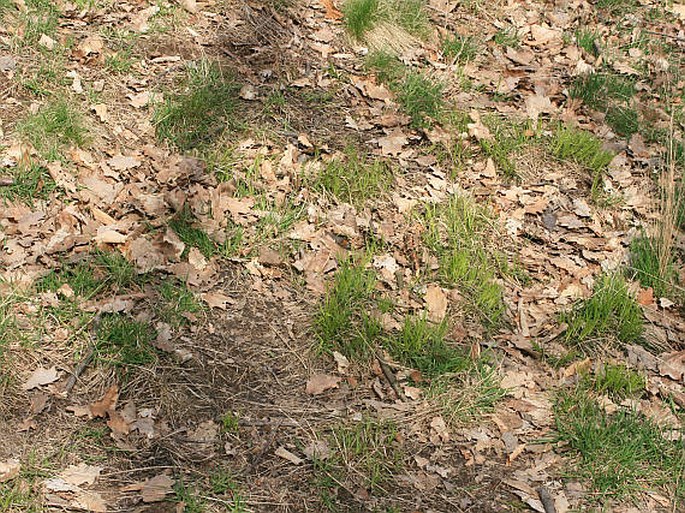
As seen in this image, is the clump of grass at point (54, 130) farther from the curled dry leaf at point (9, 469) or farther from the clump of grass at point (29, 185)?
the curled dry leaf at point (9, 469)

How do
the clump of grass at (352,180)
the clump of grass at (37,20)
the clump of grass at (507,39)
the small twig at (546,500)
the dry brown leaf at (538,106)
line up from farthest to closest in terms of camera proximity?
the clump of grass at (507,39), the dry brown leaf at (538,106), the clump of grass at (37,20), the clump of grass at (352,180), the small twig at (546,500)

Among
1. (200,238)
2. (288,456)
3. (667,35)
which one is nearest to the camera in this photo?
(288,456)

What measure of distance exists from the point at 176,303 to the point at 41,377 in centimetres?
73

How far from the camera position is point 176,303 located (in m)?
4.03

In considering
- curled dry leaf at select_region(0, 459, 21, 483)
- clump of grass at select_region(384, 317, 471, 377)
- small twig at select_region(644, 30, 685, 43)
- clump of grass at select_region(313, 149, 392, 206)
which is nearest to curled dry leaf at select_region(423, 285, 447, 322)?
clump of grass at select_region(384, 317, 471, 377)

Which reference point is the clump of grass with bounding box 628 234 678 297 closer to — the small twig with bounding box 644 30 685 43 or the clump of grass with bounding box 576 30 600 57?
the clump of grass with bounding box 576 30 600 57

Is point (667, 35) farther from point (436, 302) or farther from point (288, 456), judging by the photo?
point (288, 456)

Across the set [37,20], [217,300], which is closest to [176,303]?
[217,300]

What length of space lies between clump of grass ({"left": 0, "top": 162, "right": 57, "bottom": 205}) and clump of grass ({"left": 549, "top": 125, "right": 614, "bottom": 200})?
309cm

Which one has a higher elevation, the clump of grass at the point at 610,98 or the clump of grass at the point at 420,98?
the clump of grass at the point at 610,98

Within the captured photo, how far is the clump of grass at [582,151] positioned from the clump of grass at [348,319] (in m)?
1.84

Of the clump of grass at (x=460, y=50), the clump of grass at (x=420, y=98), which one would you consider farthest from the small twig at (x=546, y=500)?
the clump of grass at (x=460, y=50)

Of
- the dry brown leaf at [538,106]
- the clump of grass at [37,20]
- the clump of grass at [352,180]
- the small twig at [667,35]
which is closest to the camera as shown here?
the clump of grass at [352,180]

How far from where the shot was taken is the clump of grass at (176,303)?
3971 millimetres
